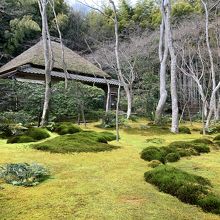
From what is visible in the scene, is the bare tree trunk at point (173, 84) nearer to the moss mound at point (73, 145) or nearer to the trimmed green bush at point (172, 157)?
the moss mound at point (73, 145)

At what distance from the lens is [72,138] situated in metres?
9.88

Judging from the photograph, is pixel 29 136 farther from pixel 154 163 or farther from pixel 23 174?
pixel 23 174

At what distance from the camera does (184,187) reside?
5062 millimetres

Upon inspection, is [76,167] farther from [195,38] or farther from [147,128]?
[195,38]

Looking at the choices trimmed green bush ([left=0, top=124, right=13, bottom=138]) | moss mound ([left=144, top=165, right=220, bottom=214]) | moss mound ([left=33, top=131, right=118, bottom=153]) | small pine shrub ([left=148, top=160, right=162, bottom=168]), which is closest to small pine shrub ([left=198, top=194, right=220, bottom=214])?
moss mound ([left=144, top=165, right=220, bottom=214])

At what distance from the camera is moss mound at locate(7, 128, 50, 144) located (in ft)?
33.7

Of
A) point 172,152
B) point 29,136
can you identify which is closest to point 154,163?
point 172,152

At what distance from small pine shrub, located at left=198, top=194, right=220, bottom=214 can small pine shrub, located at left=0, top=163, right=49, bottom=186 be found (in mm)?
2650

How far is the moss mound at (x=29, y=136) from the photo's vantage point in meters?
10.3

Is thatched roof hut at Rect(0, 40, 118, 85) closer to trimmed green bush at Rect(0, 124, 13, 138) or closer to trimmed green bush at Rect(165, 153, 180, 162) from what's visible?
trimmed green bush at Rect(0, 124, 13, 138)

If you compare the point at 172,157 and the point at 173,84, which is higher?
the point at 173,84

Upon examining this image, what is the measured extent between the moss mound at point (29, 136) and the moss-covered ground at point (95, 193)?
2296 millimetres

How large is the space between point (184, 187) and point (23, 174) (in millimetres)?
2698

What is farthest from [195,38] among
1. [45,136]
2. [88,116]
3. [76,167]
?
[76,167]
